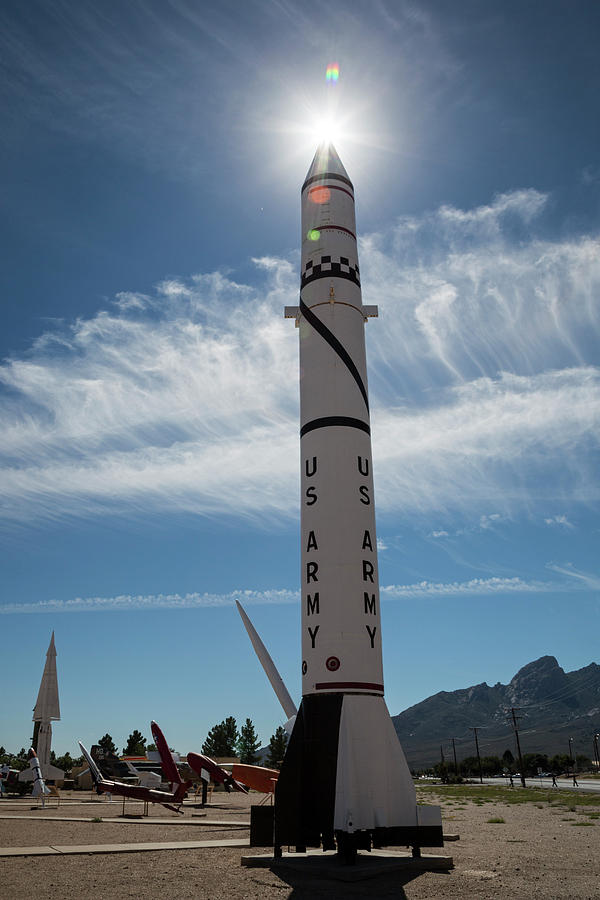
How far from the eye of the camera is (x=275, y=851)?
14352 mm

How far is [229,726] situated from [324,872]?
7748 cm

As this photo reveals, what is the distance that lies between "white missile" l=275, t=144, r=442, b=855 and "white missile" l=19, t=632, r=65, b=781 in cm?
3504

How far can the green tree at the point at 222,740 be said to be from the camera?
275 feet

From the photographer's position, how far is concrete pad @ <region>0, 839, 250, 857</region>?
14.9 m

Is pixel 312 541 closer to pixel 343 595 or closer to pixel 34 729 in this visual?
pixel 343 595

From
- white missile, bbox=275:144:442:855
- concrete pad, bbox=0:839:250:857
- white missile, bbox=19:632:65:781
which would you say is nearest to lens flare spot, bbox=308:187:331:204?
white missile, bbox=275:144:442:855

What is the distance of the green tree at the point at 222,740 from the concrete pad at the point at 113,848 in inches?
2809

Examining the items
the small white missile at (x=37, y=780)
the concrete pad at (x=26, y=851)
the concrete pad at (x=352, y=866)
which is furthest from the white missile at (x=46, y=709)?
the concrete pad at (x=352, y=866)

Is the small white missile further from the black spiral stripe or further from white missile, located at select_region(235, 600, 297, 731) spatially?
the black spiral stripe

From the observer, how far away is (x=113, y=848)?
51.8ft

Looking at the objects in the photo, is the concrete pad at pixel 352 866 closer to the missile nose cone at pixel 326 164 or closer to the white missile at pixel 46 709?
the missile nose cone at pixel 326 164

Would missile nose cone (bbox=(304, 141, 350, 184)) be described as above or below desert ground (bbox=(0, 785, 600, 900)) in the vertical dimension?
above

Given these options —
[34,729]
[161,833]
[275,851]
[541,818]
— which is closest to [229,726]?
[34,729]

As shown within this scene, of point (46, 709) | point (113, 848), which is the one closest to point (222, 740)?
point (46, 709)
